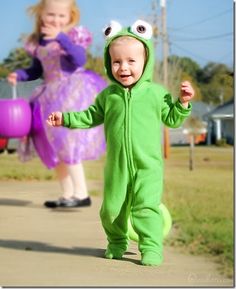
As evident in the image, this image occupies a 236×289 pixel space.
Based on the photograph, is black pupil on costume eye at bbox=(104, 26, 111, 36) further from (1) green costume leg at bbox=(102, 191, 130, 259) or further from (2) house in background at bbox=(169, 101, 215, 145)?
(2) house in background at bbox=(169, 101, 215, 145)

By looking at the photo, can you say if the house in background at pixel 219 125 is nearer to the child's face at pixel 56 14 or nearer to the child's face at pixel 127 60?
the child's face at pixel 56 14

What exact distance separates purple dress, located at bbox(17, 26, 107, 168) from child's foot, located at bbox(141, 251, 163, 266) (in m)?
1.83

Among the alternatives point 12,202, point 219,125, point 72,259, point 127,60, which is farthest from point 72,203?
point 219,125

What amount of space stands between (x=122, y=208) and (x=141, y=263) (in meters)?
0.23

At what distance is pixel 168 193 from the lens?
5250 millimetres

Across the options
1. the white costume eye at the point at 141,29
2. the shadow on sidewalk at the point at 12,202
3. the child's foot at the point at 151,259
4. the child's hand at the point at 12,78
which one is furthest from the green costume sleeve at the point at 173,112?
the shadow on sidewalk at the point at 12,202

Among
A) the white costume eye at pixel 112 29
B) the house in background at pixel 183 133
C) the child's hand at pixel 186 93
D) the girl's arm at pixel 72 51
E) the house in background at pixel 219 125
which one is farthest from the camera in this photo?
the house in background at pixel 183 133

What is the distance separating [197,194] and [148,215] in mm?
2791

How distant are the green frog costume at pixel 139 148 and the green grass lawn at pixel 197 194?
1.30ft

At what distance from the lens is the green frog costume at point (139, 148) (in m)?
2.51

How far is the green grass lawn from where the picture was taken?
11.3 feet

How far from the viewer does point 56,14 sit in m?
4.23

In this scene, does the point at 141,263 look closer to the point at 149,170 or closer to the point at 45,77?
the point at 149,170

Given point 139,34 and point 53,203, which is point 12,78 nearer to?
point 53,203
